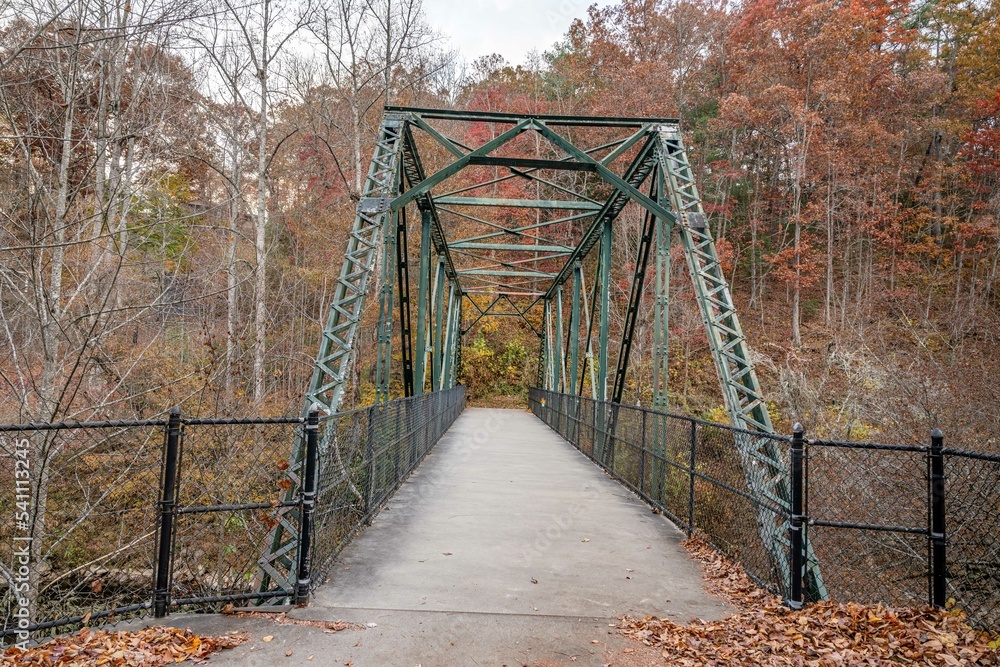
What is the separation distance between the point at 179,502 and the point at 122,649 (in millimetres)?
2368

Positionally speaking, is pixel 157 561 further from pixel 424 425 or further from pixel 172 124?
pixel 424 425

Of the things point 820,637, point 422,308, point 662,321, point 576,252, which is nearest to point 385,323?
point 662,321

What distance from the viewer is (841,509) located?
15.9ft

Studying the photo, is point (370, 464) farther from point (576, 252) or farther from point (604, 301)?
point (576, 252)

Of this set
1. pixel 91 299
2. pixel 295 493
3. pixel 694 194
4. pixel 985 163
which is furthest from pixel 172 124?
pixel 985 163

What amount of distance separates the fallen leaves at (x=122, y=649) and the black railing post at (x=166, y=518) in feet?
0.82

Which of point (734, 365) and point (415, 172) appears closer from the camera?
point (734, 365)

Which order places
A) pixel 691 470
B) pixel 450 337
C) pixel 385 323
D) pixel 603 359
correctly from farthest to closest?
pixel 450 337
pixel 603 359
pixel 385 323
pixel 691 470

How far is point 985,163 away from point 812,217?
17.8 ft

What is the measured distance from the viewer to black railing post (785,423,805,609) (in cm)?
387

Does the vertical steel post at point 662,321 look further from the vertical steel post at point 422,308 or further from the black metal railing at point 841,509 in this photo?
the vertical steel post at point 422,308

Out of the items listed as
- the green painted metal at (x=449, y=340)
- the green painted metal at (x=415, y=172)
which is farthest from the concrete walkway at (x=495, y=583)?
the green painted metal at (x=449, y=340)

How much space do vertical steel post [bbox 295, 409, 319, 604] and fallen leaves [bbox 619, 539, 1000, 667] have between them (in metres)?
1.96

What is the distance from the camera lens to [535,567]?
472cm
